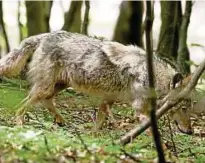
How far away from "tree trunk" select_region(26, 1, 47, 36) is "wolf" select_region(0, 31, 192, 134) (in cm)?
1022

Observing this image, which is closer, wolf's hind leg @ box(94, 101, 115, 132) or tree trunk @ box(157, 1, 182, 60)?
wolf's hind leg @ box(94, 101, 115, 132)

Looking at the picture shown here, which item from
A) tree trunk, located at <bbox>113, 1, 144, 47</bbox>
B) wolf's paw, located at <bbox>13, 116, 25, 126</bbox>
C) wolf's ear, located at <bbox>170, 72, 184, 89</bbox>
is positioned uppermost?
wolf's ear, located at <bbox>170, 72, 184, 89</bbox>

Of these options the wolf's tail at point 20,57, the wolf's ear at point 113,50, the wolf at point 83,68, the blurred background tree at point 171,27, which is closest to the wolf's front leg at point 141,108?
the wolf at point 83,68

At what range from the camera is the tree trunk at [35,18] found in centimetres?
1989

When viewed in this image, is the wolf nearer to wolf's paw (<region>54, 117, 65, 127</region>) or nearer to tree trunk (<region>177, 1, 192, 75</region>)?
wolf's paw (<region>54, 117, 65, 127</region>)

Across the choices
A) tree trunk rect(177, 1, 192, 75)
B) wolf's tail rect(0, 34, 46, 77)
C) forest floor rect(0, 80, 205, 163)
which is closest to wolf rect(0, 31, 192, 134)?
wolf's tail rect(0, 34, 46, 77)

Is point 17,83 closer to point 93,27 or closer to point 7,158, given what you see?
point 7,158

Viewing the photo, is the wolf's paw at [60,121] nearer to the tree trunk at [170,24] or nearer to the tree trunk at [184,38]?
the tree trunk at [184,38]

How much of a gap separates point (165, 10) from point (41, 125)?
30.0 ft

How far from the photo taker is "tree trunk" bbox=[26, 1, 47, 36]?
19.9 metres

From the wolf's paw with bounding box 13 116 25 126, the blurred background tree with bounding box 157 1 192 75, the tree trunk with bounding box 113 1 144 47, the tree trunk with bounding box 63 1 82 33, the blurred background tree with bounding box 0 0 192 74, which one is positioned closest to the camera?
the wolf's paw with bounding box 13 116 25 126

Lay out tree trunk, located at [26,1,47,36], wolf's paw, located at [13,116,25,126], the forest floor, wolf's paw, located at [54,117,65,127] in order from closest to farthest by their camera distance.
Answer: the forest floor, wolf's paw, located at [13,116,25,126], wolf's paw, located at [54,117,65,127], tree trunk, located at [26,1,47,36]

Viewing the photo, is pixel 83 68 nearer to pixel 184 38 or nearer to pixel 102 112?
pixel 102 112

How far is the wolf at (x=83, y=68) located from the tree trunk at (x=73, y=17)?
1007 cm
